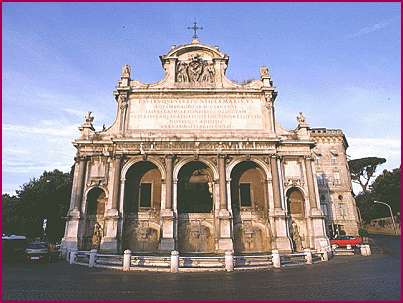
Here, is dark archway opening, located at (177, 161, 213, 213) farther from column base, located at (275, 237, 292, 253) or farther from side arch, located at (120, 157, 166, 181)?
column base, located at (275, 237, 292, 253)

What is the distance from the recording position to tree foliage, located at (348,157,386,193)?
6012 cm

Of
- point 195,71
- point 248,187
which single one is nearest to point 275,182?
point 248,187

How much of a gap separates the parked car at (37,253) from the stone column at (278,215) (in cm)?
1492

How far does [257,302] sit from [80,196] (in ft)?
61.9

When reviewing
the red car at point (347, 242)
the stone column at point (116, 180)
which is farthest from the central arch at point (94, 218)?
the red car at point (347, 242)

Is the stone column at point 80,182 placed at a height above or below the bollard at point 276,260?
above

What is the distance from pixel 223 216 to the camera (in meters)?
22.5

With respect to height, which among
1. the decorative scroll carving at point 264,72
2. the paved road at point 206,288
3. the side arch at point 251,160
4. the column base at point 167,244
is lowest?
the paved road at point 206,288

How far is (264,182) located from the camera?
2489 cm

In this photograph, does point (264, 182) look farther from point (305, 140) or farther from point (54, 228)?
point (54, 228)

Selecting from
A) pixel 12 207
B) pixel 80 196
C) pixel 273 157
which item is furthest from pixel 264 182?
pixel 12 207

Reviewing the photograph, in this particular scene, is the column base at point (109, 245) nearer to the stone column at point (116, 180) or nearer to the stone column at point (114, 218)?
the stone column at point (114, 218)

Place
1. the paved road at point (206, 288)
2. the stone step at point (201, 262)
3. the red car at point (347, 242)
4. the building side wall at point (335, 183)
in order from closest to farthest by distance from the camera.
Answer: the paved road at point (206, 288) → the stone step at point (201, 262) → the red car at point (347, 242) → the building side wall at point (335, 183)

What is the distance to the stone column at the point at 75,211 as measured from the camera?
2198 cm
